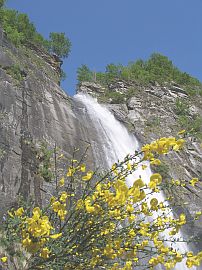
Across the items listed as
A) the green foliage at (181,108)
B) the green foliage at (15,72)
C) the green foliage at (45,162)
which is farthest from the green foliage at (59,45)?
the green foliage at (45,162)

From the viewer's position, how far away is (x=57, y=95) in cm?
1381

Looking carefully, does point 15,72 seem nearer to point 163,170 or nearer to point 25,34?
point 163,170

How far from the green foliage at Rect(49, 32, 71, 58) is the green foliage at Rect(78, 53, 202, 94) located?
2634 mm

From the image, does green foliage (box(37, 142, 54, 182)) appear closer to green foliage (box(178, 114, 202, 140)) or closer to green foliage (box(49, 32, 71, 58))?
green foliage (box(178, 114, 202, 140))

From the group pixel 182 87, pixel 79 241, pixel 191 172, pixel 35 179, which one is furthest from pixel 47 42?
pixel 79 241

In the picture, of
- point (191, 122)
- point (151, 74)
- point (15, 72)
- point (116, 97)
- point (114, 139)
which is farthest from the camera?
point (151, 74)

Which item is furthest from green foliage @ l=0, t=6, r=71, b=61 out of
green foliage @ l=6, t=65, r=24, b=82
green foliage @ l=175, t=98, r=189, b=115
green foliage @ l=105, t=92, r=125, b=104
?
green foliage @ l=175, t=98, r=189, b=115

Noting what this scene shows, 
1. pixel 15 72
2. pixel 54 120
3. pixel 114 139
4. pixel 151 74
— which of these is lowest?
pixel 54 120

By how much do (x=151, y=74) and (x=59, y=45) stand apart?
639 centimetres

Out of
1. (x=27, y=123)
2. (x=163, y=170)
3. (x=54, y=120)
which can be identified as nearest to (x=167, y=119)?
(x=163, y=170)

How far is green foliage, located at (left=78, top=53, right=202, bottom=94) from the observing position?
24.8m

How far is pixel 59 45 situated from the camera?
26203 millimetres

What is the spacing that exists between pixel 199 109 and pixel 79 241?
69.0ft

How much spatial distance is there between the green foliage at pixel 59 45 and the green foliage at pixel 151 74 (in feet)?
8.64
